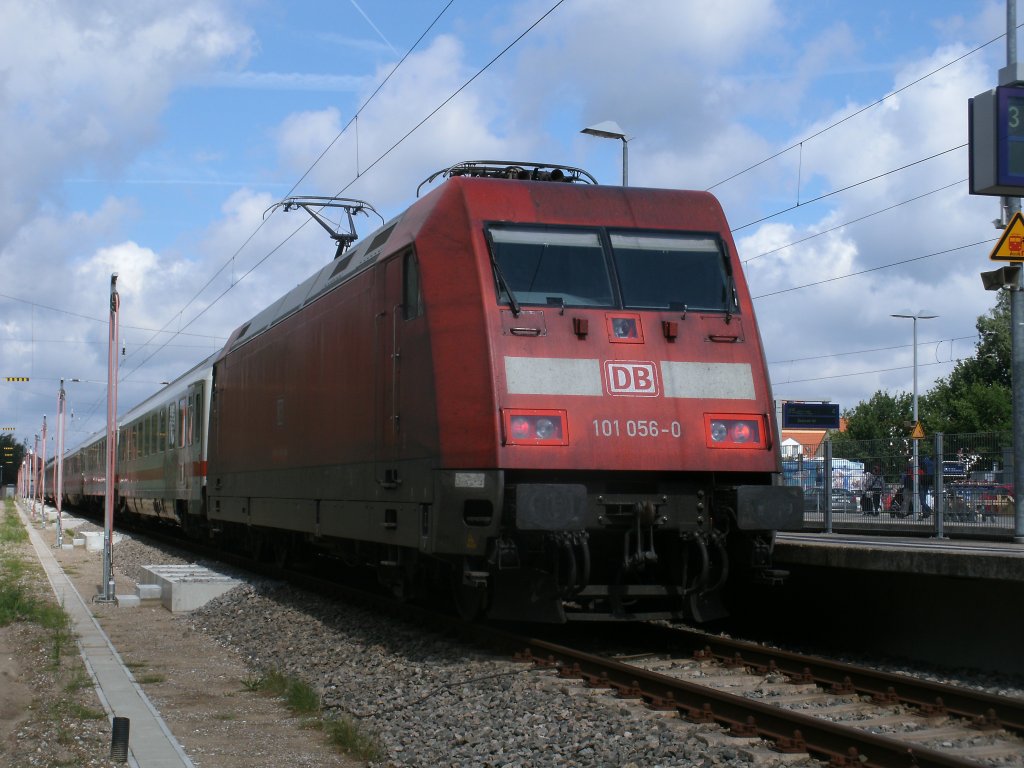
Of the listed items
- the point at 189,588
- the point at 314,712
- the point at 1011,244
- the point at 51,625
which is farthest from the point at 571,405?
the point at 189,588

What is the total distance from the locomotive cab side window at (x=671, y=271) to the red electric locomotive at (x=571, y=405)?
0.01 m

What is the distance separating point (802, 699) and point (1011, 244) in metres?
6.16

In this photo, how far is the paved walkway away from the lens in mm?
6922

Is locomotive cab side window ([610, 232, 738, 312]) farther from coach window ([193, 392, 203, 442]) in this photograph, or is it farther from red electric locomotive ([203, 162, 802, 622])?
coach window ([193, 392, 203, 442])

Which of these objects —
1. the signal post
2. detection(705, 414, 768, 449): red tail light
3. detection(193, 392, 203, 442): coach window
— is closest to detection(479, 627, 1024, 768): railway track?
detection(705, 414, 768, 449): red tail light

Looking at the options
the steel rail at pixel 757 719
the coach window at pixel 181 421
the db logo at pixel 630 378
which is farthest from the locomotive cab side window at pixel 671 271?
the coach window at pixel 181 421

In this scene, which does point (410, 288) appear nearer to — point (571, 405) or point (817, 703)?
point (571, 405)

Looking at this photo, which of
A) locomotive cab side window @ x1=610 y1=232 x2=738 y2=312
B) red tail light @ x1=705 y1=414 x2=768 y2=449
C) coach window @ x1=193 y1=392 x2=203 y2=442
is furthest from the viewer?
Answer: coach window @ x1=193 y1=392 x2=203 y2=442

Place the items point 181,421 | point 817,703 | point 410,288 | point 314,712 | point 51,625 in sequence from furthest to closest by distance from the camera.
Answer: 1. point 181,421
2. point 51,625
3. point 410,288
4. point 314,712
5. point 817,703

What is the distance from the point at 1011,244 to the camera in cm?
1188

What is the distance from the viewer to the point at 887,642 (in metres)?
10.1

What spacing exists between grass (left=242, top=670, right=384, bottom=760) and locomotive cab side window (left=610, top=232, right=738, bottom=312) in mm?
3760

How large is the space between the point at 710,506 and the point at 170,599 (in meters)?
8.42

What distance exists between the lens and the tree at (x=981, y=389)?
62.1 metres
